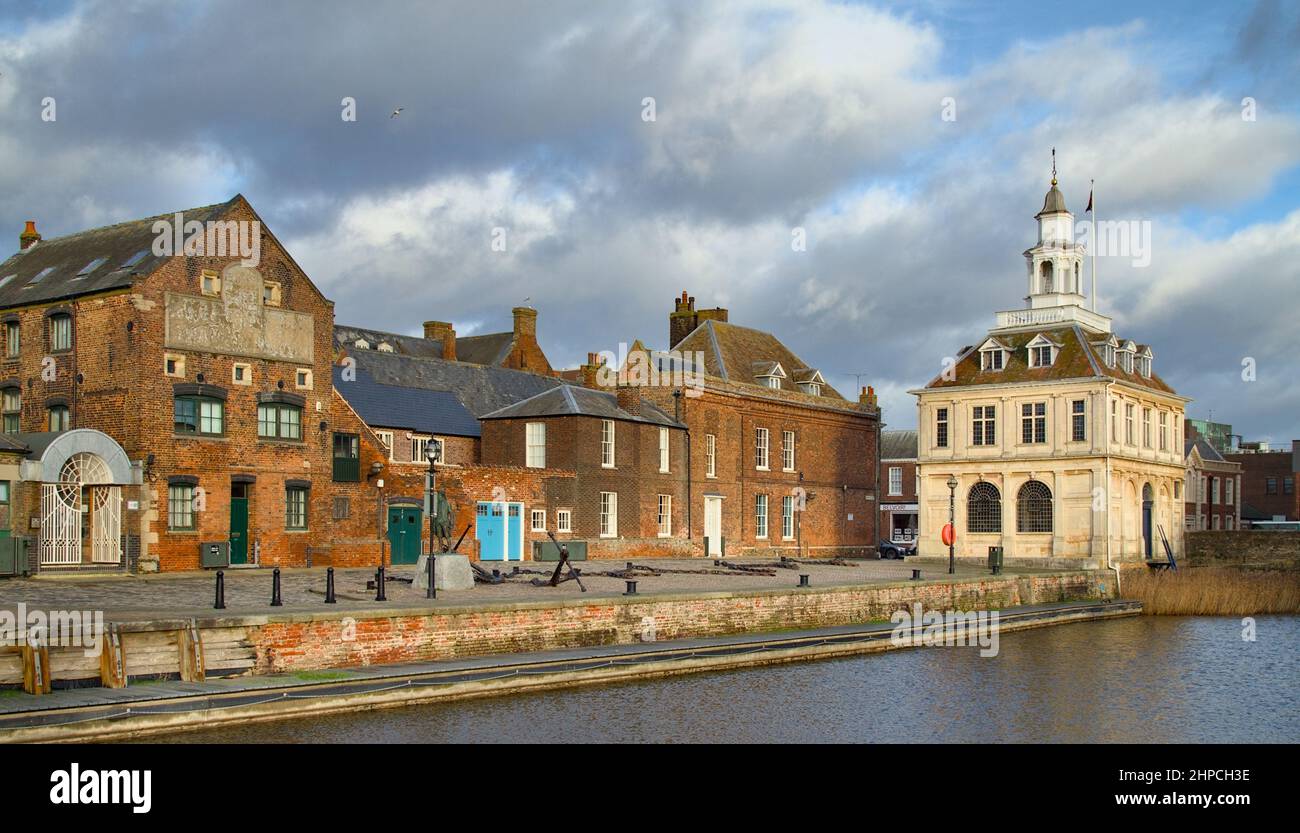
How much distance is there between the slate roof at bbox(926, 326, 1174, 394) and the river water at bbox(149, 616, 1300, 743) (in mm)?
22270

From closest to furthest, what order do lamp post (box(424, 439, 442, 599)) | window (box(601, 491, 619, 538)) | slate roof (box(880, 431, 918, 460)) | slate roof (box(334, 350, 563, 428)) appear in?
lamp post (box(424, 439, 442, 599)), slate roof (box(334, 350, 563, 428)), window (box(601, 491, 619, 538)), slate roof (box(880, 431, 918, 460))

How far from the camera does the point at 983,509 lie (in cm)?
5631

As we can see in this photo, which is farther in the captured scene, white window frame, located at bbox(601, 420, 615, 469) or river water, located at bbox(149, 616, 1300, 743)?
white window frame, located at bbox(601, 420, 615, 469)

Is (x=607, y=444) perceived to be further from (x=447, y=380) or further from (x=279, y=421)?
(x=279, y=421)

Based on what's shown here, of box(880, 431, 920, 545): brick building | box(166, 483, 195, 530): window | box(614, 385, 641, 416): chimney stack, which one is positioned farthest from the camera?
box(880, 431, 920, 545): brick building

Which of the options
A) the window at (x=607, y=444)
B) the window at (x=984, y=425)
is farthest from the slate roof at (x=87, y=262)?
the window at (x=984, y=425)

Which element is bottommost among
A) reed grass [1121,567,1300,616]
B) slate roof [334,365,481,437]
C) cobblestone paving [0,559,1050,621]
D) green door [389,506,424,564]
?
reed grass [1121,567,1300,616]

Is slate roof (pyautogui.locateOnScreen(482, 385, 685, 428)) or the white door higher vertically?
slate roof (pyautogui.locateOnScreen(482, 385, 685, 428))

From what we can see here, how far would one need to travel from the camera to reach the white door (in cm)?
5331

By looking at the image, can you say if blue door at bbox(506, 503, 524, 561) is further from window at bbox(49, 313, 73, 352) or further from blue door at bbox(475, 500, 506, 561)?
window at bbox(49, 313, 73, 352)

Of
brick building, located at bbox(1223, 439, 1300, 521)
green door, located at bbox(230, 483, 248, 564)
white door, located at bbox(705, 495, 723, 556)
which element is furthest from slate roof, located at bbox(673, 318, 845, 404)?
brick building, located at bbox(1223, 439, 1300, 521)
